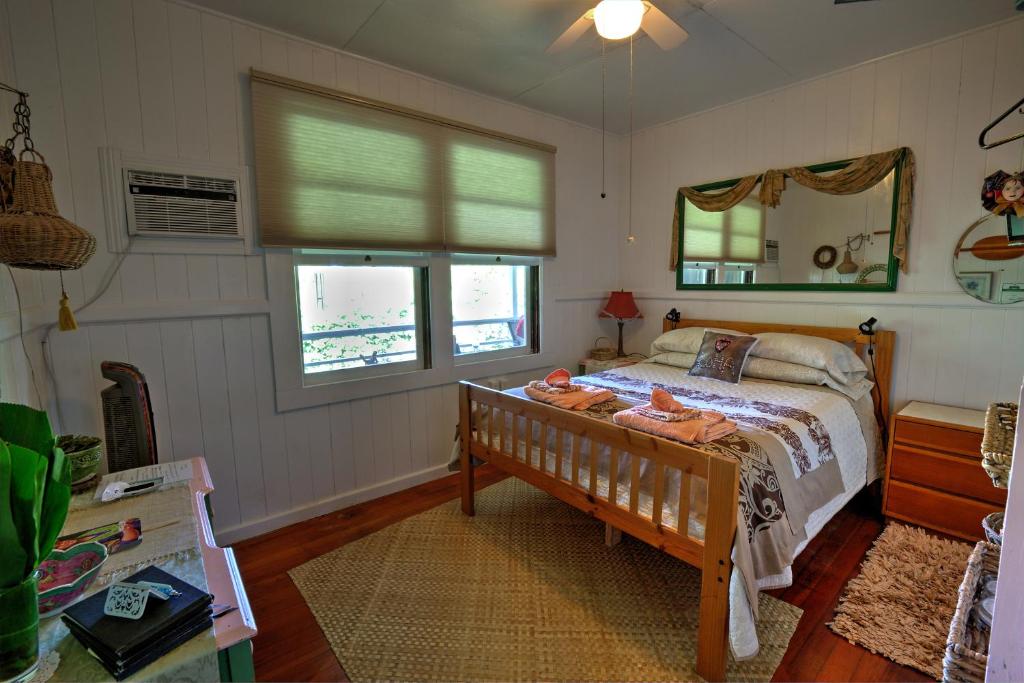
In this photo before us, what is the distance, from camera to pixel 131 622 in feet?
2.80

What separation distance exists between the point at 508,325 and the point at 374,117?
1657 mm

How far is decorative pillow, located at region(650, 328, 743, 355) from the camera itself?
3.23 m

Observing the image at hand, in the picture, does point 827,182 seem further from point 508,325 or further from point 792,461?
point 508,325

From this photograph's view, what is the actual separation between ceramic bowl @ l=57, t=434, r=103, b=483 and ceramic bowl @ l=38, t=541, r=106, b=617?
0.44 m

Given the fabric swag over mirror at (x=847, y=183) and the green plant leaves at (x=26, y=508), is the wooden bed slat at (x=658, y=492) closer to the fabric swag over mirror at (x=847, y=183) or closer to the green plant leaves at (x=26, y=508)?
the green plant leaves at (x=26, y=508)

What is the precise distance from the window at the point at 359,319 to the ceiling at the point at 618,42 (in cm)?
120

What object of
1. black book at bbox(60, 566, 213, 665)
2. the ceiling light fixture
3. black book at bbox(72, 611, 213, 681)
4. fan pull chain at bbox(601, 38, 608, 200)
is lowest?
black book at bbox(72, 611, 213, 681)

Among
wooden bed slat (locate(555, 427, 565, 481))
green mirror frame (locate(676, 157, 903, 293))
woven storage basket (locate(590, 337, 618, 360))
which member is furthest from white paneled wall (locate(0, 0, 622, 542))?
green mirror frame (locate(676, 157, 903, 293))

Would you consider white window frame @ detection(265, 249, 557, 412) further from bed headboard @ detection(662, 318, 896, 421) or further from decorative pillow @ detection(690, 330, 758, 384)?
bed headboard @ detection(662, 318, 896, 421)

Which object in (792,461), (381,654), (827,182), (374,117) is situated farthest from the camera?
(827,182)

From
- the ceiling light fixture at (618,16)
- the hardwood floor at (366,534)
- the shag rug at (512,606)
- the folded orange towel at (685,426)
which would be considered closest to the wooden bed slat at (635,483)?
the folded orange towel at (685,426)

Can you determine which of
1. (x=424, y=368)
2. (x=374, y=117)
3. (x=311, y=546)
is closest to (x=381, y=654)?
(x=311, y=546)

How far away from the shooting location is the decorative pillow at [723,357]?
9.30 feet

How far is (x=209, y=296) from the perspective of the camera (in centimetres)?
227
